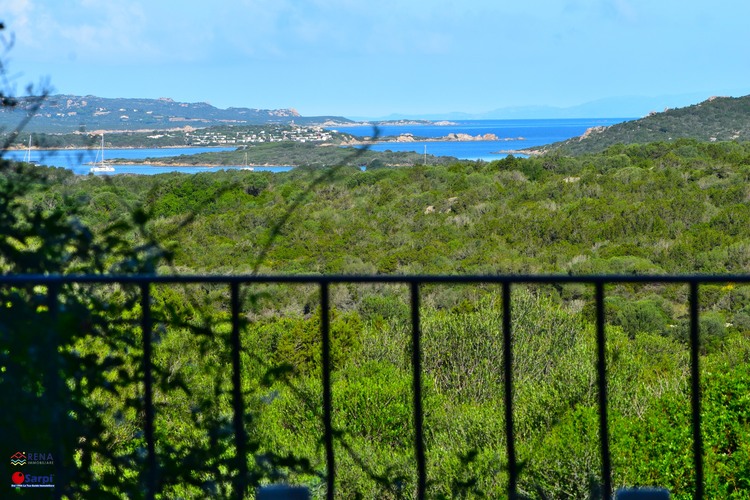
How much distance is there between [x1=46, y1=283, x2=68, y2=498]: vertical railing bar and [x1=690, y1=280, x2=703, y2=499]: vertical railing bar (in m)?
1.14

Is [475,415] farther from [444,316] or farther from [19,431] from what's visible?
[19,431]

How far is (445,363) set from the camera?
1238cm

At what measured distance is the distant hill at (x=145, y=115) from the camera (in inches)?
81.8

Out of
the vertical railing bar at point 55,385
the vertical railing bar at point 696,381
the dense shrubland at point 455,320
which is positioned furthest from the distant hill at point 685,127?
the vertical railing bar at point 55,385

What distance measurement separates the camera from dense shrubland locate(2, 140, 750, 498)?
63.7 inches

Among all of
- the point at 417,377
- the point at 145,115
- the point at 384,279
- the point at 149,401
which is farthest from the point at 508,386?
the point at 145,115

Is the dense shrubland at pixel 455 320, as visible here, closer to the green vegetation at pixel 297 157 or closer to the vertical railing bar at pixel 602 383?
the green vegetation at pixel 297 157

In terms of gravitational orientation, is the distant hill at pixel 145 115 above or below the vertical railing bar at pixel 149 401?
above

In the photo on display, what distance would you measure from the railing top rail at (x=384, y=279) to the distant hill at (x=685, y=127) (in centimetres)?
4304

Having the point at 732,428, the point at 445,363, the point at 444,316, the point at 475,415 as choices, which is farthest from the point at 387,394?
the point at 732,428

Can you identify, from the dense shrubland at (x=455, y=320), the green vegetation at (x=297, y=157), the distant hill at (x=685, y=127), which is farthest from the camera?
the distant hill at (x=685, y=127)

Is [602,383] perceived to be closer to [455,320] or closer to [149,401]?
[149,401]

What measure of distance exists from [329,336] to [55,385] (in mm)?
512

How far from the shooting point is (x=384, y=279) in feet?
4.57
